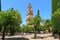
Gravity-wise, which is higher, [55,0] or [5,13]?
[55,0]

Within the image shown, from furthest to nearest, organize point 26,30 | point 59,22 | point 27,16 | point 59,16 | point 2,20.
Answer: point 27,16, point 26,30, point 2,20, point 59,22, point 59,16

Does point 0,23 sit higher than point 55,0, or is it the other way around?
point 55,0

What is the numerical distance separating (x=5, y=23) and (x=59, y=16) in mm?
12139

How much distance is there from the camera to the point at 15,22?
42531 mm

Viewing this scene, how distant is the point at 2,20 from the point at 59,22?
1091 centimetres

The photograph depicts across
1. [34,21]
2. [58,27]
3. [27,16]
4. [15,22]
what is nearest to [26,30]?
[27,16]

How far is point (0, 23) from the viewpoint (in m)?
41.8

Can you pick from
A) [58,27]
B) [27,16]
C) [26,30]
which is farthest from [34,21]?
[27,16]

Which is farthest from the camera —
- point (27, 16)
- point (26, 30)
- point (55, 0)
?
point (27, 16)

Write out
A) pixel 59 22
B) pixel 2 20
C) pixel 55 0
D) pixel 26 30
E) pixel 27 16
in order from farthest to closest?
pixel 27 16
pixel 26 30
pixel 55 0
pixel 2 20
pixel 59 22

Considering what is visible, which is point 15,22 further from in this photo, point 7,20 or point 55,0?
point 55,0

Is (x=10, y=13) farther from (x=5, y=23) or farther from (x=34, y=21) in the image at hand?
(x=34, y=21)

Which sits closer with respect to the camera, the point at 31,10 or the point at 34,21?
the point at 34,21

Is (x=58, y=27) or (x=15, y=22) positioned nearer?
(x=58, y=27)
